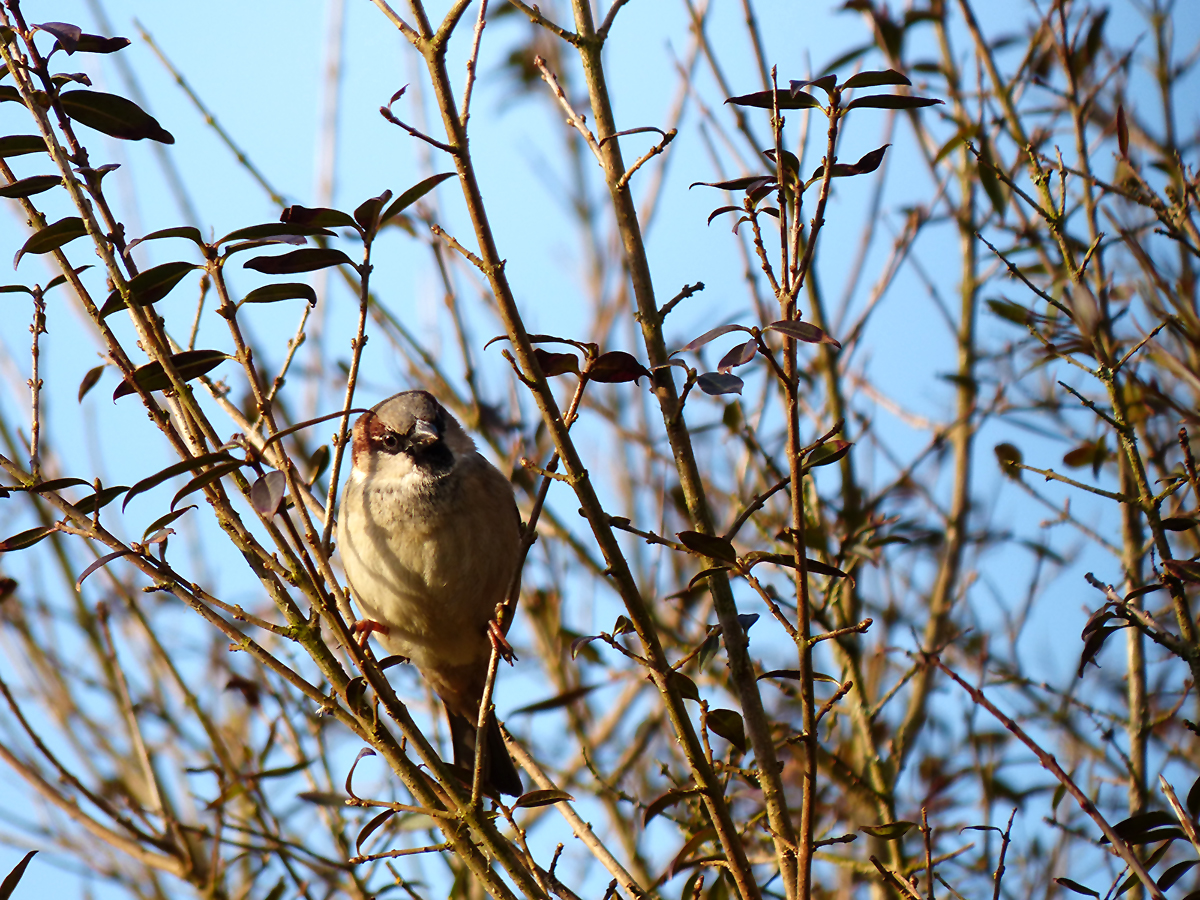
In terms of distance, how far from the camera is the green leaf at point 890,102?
72.6 inches

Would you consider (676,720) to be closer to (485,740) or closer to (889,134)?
(485,740)

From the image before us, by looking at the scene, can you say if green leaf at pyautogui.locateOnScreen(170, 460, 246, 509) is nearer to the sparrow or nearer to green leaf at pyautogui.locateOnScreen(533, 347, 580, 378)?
green leaf at pyautogui.locateOnScreen(533, 347, 580, 378)

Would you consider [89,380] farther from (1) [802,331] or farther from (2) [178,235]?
(1) [802,331]

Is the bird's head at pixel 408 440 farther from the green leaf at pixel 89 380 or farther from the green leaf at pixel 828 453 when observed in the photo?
the green leaf at pixel 828 453

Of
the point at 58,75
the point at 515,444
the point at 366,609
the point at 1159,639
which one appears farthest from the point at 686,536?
the point at 515,444

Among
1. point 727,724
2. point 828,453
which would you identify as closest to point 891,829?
point 727,724

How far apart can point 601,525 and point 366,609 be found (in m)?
1.85

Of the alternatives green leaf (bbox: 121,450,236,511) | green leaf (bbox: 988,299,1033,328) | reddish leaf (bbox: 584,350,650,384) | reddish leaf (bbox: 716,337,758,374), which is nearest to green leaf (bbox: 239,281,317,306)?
green leaf (bbox: 121,450,236,511)

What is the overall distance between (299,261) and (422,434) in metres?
1.61

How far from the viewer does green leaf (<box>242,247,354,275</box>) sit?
2002 mm

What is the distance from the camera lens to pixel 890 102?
188 cm

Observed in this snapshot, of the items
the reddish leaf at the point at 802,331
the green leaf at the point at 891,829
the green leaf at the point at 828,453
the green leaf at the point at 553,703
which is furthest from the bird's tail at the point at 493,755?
the reddish leaf at the point at 802,331

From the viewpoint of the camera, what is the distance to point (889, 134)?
177 inches

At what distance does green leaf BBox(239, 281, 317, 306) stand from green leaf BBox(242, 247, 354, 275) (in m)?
0.10
